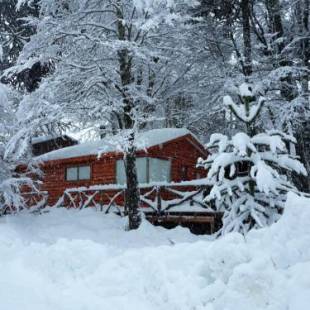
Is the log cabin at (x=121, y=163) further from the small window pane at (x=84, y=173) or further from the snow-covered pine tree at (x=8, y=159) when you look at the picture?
the snow-covered pine tree at (x=8, y=159)

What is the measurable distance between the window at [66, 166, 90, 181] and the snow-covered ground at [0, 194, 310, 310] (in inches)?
569

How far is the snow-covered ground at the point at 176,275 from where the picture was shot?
4.71 m

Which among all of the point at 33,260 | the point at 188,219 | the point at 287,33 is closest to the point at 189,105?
the point at 287,33

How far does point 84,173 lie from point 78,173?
0.43 m

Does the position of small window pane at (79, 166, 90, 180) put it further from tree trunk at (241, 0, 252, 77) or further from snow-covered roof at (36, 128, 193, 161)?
tree trunk at (241, 0, 252, 77)

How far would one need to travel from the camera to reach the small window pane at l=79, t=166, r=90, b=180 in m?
22.7

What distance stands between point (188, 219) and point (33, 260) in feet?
25.2

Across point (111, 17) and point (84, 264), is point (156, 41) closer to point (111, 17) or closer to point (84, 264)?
point (111, 17)

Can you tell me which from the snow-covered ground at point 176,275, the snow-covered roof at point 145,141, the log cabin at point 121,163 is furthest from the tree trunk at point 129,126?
the snow-covered ground at point 176,275

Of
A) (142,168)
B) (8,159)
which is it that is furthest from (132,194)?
(142,168)

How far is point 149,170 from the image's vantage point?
66.2 ft

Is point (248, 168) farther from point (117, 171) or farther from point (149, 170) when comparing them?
point (117, 171)

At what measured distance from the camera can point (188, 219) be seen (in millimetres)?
14891

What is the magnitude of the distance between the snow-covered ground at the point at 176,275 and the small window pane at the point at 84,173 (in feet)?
47.2
